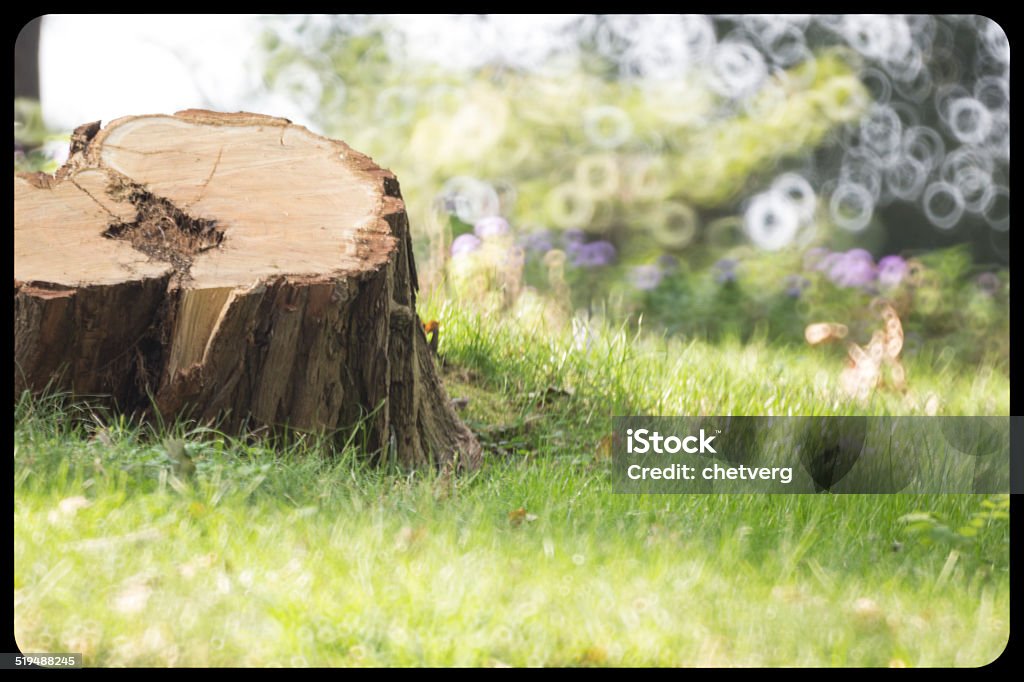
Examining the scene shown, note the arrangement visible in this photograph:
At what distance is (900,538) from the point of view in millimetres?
2855

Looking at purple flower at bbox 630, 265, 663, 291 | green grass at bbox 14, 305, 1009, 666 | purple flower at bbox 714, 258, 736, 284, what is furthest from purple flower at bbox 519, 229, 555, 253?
green grass at bbox 14, 305, 1009, 666

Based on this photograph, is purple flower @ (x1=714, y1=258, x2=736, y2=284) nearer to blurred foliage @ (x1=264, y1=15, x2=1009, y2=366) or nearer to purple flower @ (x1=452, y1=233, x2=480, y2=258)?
blurred foliage @ (x1=264, y1=15, x2=1009, y2=366)

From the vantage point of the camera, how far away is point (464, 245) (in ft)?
12.1

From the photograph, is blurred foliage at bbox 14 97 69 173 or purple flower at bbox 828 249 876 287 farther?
purple flower at bbox 828 249 876 287

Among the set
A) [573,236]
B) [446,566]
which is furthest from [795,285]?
[446,566]

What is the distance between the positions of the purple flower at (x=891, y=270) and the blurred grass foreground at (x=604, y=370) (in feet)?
0.04

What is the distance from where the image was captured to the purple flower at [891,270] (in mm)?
3484

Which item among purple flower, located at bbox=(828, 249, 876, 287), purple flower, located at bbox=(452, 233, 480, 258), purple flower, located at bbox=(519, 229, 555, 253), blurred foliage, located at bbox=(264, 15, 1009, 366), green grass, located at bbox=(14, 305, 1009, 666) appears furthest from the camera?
purple flower, located at bbox=(452, 233, 480, 258)

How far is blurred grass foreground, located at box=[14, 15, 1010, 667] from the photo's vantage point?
235cm

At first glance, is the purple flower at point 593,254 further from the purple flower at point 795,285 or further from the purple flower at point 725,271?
the purple flower at point 795,285

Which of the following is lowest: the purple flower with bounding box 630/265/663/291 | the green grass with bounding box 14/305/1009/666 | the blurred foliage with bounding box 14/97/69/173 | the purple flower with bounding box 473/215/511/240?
the green grass with bounding box 14/305/1009/666

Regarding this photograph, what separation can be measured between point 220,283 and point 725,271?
1.75 metres

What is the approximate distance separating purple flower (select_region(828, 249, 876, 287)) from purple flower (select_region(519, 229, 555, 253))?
3.25 feet
